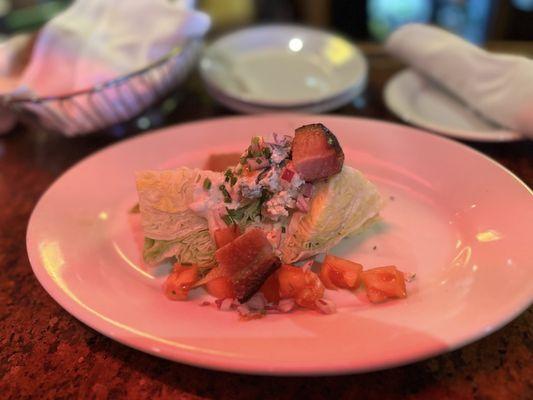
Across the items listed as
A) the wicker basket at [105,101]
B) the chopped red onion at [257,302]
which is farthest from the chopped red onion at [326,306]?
the wicker basket at [105,101]

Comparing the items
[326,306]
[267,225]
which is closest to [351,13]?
[267,225]

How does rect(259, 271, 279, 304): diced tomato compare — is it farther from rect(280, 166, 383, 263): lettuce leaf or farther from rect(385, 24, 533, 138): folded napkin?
rect(385, 24, 533, 138): folded napkin

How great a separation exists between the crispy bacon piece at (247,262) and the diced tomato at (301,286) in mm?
38

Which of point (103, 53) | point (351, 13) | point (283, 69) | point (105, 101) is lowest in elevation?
point (351, 13)

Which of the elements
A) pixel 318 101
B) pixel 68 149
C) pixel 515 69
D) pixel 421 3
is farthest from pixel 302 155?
pixel 421 3

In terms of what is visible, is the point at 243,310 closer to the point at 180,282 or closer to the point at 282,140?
the point at 180,282

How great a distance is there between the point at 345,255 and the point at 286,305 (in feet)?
0.86

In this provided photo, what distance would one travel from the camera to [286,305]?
3.66 feet

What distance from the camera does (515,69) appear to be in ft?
5.49

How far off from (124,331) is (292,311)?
13.8 inches

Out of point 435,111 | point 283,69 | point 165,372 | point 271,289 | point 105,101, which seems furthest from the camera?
point 283,69

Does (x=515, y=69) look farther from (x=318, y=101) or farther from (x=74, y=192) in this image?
(x=74, y=192)

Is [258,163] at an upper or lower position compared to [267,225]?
upper

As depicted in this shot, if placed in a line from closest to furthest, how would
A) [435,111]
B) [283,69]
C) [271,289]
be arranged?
[271,289]
[435,111]
[283,69]
